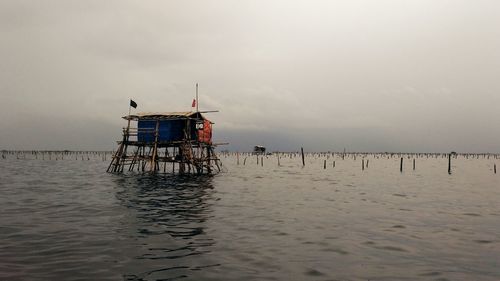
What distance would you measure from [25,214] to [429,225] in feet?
56.9

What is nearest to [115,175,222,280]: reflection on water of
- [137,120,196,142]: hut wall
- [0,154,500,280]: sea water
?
[0,154,500,280]: sea water

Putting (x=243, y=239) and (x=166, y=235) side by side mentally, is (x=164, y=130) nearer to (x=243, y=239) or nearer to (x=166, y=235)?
(x=166, y=235)

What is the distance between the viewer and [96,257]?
426 inches

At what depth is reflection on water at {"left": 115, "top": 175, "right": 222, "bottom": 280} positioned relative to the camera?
10.0m

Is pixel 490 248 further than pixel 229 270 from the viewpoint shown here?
Yes

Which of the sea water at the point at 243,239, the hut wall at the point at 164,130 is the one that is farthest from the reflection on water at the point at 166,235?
the hut wall at the point at 164,130

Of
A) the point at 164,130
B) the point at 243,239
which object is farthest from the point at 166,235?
the point at 164,130

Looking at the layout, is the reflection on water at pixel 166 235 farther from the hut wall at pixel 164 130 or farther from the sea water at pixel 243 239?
the hut wall at pixel 164 130

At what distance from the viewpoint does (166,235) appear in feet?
45.8

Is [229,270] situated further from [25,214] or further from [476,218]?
[476,218]

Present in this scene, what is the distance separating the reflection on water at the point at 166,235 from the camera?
10.0 meters

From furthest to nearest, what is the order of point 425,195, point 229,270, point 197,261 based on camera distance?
point 425,195
point 197,261
point 229,270

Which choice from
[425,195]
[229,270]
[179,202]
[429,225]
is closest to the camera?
[229,270]

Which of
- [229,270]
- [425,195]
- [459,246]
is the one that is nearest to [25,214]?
[229,270]
